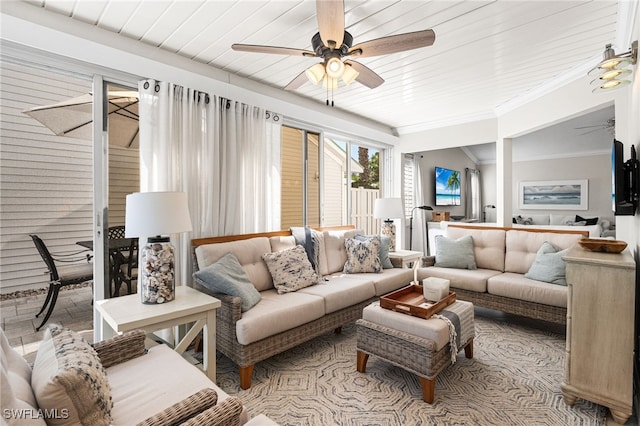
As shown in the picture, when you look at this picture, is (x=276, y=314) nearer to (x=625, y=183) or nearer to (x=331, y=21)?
(x=331, y=21)

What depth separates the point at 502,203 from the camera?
15.3 feet

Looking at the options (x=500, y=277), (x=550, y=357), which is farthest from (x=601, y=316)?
(x=500, y=277)

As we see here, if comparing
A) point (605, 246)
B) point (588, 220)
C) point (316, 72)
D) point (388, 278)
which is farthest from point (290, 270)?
point (588, 220)

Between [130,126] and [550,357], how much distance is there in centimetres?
424

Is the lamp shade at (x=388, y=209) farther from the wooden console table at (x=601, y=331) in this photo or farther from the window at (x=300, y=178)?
the wooden console table at (x=601, y=331)

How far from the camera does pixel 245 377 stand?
7.44ft

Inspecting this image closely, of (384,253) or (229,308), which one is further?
(384,253)

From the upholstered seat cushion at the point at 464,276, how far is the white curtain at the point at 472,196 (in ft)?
→ 17.6

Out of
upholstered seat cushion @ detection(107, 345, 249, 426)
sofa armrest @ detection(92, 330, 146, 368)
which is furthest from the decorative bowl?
sofa armrest @ detection(92, 330, 146, 368)

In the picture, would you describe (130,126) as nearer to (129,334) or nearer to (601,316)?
(129,334)

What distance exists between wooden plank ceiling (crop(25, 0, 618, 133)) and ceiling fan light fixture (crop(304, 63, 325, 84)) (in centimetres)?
41

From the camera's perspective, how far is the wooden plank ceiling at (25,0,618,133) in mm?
2201

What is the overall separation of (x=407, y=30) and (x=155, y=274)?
2.62 meters

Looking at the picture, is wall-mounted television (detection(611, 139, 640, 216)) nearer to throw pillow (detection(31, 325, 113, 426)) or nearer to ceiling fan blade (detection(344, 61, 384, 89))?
ceiling fan blade (detection(344, 61, 384, 89))
